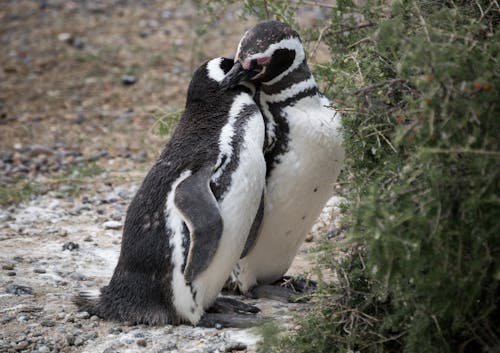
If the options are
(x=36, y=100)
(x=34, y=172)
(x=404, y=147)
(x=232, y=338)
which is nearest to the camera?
(x=404, y=147)

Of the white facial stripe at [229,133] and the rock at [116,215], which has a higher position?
the white facial stripe at [229,133]

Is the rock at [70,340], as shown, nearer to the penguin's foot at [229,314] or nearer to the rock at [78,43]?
the penguin's foot at [229,314]

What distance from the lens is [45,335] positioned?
348 centimetres

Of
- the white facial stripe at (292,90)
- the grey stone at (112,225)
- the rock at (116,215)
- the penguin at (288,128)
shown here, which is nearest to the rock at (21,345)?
the penguin at (288,128)

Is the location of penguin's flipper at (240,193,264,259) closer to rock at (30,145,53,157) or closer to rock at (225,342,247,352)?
rock at (225,342,247,352)

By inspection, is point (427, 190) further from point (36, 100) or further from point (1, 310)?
point (36, 100)

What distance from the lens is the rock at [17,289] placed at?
3932 mm

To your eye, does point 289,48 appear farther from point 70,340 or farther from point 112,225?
point 112,225

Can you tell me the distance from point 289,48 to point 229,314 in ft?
4.01

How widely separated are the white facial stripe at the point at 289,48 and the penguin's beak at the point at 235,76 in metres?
0.07

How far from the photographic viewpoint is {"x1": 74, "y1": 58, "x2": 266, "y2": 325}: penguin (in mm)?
3359

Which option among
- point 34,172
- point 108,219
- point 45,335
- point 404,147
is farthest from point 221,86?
point 34,172

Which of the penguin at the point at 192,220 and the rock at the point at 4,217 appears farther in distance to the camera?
the rock at the point at 4,217

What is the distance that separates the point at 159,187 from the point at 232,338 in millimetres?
716
